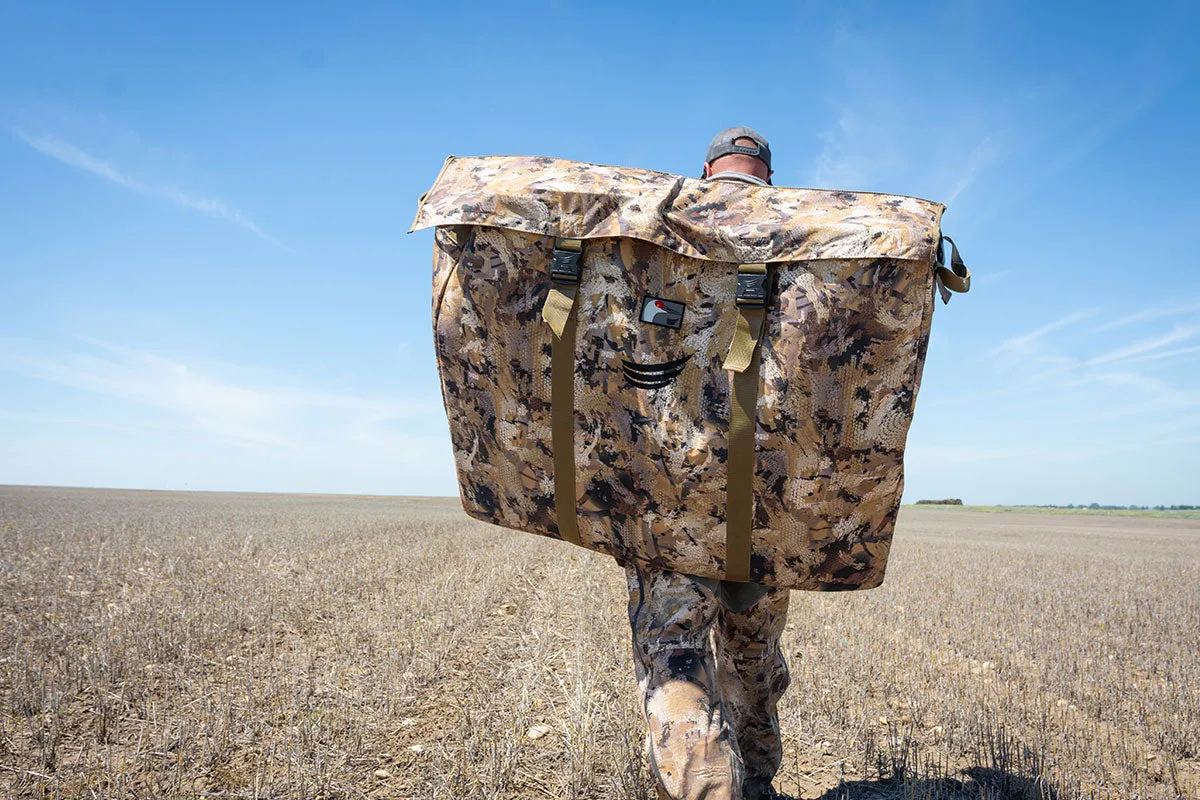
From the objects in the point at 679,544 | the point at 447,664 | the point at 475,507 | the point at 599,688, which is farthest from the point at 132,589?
the point at 679,544

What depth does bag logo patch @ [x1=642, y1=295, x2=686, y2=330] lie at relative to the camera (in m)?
2.15

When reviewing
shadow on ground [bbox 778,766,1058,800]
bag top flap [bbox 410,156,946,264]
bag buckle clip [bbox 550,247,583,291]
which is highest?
bag top flap [bbox 410,156,946,264]

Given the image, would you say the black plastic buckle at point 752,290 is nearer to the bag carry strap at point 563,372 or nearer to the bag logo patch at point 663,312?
the bag logo patch at point 663,312

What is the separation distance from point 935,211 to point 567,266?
1044 millimetres

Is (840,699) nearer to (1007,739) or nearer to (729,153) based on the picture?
(1007,739)

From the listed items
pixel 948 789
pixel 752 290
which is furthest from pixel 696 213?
pixel 948 789

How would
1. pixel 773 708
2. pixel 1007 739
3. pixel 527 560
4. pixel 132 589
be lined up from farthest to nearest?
pixel 527 560 → pixel 132 589 → pixel 1007 739 → pixel 773 708

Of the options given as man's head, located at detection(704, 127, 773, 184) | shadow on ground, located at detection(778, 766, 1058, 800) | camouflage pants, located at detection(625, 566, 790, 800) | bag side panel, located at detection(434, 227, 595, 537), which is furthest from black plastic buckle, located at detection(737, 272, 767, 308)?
shadow on ground, located at detection(778, 766, 1058, 800)

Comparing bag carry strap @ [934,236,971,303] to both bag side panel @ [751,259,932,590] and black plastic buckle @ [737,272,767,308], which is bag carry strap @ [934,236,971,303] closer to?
bag side panel @ [751,259,932,590]

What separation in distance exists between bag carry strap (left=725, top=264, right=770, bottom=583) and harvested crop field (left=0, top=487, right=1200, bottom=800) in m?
1.44

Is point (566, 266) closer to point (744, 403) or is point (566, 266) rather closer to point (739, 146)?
point (744, 403)

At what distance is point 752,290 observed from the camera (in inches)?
82.1

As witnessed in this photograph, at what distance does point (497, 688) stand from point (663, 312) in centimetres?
323

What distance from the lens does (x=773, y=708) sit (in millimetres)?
3064
